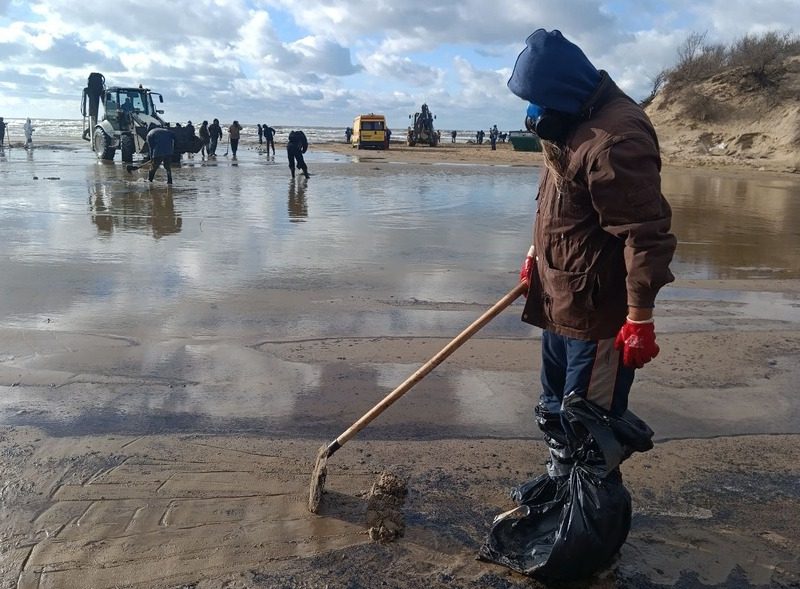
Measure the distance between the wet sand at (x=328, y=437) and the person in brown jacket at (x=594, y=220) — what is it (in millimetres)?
718

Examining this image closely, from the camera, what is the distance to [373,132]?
46.7 metres

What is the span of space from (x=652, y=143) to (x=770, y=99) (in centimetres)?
3443

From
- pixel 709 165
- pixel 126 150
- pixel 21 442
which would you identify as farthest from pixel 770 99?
pixel 21 442

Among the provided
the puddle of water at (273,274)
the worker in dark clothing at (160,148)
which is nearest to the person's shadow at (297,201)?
the puddle of water at (273,274)

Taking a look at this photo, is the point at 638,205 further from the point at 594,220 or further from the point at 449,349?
the point at 449,349

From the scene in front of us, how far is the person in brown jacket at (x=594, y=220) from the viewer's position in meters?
2.40

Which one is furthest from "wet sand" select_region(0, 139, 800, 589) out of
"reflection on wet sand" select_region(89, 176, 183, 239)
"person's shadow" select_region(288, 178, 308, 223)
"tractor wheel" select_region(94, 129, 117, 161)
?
"tractor wheel" select_region(94, 129, 117, 161)

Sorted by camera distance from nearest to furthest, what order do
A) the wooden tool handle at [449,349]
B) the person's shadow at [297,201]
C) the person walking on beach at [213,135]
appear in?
the wooden tool handle at [449,349], the person's shadow at [297,201], the person walking on beach at [213,135]

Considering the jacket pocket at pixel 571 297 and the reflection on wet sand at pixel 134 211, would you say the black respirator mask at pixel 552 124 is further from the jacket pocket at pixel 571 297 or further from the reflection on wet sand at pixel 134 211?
the reflection on wet sand at pixel 134 211

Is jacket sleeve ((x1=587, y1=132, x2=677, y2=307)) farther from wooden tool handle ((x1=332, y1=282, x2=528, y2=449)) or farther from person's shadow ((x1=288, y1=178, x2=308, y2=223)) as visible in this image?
person's shadow ((x1=288, y1=178, x2=308, y2=223))

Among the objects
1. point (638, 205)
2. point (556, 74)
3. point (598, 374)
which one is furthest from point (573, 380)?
point (556, 74)

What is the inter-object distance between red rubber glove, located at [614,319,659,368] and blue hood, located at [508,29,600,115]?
803 millimetres

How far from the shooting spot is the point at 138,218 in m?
11.5

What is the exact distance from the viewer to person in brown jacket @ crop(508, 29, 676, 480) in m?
2.40
